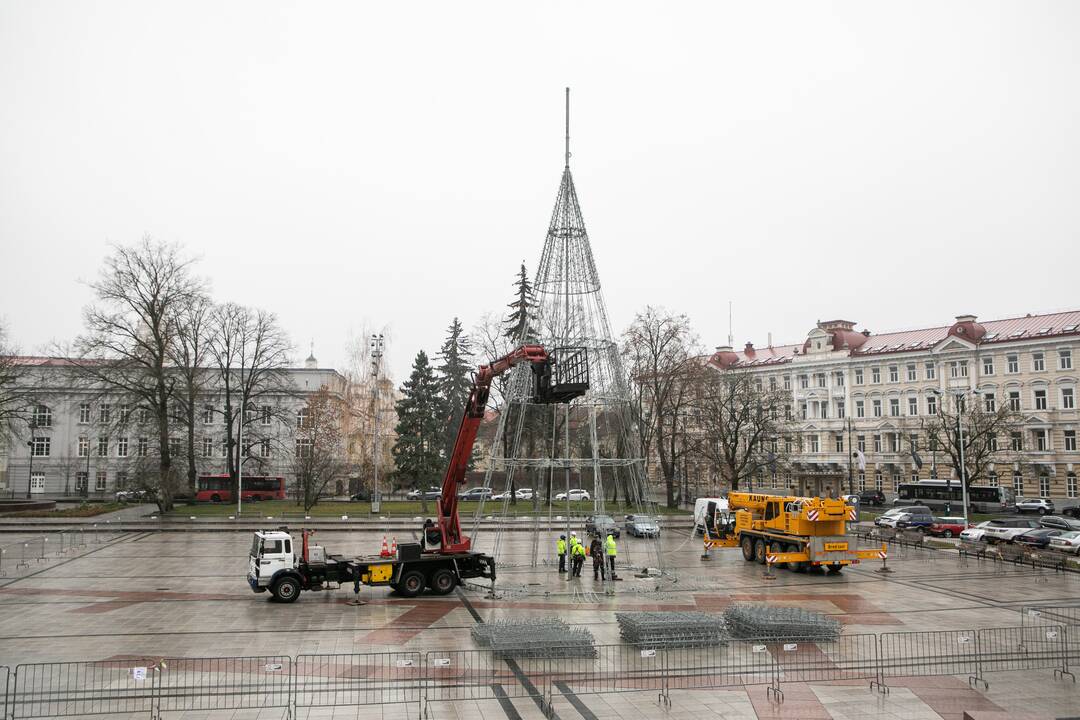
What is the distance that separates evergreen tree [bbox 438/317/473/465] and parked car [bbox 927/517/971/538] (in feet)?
111

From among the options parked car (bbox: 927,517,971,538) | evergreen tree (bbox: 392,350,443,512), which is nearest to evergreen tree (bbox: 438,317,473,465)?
evergreen tree (bbox: 392,350,443,512)

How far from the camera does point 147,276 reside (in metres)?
49.0

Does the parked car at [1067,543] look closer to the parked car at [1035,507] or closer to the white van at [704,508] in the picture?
the white van at [704,508]

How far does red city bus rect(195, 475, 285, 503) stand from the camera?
56.9 metres

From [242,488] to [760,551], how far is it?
134ft

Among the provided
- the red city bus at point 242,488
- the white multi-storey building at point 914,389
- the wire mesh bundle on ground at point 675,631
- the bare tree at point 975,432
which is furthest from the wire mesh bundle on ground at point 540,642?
the red city bus at point 242,488

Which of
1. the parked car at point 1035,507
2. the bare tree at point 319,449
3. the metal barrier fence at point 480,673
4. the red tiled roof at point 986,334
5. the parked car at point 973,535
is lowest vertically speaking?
the parked car at point 1035,507

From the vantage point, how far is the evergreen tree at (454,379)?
6238 cm

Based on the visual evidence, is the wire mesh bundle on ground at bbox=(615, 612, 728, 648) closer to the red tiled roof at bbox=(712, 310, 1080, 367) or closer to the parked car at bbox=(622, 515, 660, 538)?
the parked car at bbox=(622, 515, 660, 538)

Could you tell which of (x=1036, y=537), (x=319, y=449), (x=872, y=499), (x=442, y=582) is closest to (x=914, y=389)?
(x=872, y=499)

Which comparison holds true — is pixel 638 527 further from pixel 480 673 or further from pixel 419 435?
pixel 480 673

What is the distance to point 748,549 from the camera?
3070cm

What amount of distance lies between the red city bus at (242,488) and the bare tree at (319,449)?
6.69 feet

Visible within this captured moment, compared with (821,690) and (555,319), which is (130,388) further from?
(821,690)
